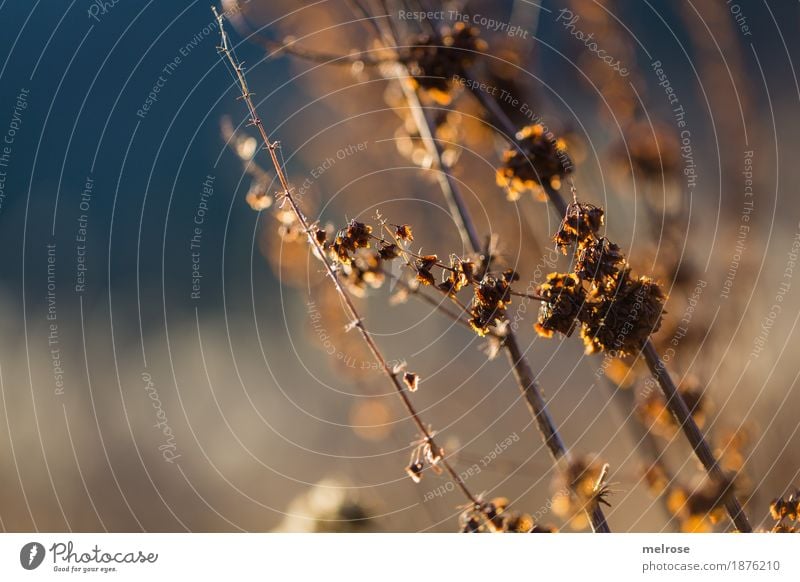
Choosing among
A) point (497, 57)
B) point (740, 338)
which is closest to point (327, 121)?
point (497, 57)

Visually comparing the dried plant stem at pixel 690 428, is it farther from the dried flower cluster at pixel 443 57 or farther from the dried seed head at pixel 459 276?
the dried flower cluster at pixel 443 57

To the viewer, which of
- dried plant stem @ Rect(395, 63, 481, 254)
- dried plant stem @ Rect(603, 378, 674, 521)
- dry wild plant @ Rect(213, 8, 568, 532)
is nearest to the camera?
dry wild plant @ Rect(213, 8, 568, 532)

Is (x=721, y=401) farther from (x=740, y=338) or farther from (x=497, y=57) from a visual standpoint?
(x=497, y=57)

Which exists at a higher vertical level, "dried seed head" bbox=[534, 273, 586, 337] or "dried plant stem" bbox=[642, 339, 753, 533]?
"dried seed head" bbox=[534, 273, 586, 337]

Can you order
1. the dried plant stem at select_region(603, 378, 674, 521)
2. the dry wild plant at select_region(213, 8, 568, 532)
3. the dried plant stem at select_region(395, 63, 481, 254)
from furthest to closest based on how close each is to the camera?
the dried plant stem at select_region(603, 378, 674, 521) → the dried plant stem at select_region(395, 63, 481, 254) → the dry wild plant at select_region(213, 8, 568, 532)

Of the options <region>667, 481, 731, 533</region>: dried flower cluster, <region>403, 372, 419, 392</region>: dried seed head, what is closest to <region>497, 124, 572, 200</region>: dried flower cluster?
<region>403, 372, 419, 392</region>: dried seed head

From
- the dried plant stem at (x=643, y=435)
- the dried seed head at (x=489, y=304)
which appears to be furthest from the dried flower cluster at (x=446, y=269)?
the dried plant stem at (x=643, y=435)

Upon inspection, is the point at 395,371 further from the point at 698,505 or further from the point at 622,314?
the point at 698,505

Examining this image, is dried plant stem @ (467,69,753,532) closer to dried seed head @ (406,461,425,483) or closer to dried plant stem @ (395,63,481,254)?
dried plant stem @ (395,63,481,254)
